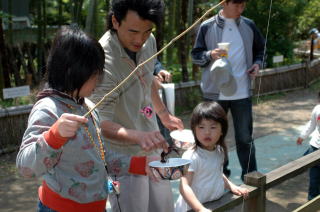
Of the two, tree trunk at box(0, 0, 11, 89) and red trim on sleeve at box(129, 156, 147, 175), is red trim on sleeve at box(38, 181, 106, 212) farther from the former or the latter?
tree trunk at box(0, 0, 11, 89)

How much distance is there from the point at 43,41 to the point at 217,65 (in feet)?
→ 15.0

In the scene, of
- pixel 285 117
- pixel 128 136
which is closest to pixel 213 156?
pixel 128 136

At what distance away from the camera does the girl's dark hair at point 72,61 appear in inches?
58.2

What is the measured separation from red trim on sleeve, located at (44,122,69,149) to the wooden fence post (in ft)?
3.18

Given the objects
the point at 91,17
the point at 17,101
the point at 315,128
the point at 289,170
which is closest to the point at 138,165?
the point at 289,170

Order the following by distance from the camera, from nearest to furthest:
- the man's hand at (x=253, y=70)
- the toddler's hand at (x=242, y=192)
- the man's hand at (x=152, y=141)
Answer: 1. the man's hand at (x=152, y=141)
2. the toddler's hand at (x=242, y=192)
3. the man's hand at (x=253, y=70)

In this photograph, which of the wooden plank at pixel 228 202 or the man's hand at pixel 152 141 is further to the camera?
the wooden plank at pixel 228 202

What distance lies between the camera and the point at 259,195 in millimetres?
2049

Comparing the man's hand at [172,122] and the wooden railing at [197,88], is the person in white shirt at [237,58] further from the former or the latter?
the man's hand at [172,122]

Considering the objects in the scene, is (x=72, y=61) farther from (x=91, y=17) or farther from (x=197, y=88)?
(x=197, y=88)

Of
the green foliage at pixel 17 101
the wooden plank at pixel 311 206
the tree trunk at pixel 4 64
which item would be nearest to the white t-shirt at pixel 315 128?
Answer: the wooden plank at pixel 311 206

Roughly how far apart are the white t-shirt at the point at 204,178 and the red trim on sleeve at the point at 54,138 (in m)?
1.05

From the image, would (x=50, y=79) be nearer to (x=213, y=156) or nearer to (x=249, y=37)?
(x=213, y=156)

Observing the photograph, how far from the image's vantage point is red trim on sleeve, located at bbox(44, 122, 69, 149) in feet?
4.34
